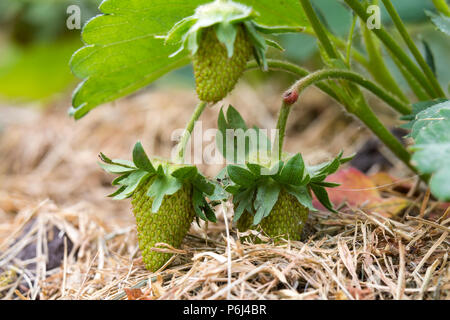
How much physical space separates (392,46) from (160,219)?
0.67 meters

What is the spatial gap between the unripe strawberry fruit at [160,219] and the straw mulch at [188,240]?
0.04 metres

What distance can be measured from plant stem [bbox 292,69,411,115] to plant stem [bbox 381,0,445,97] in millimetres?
89

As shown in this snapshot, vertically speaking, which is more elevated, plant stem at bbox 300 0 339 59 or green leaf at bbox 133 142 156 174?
plant stem at bbox 300 0 339 59

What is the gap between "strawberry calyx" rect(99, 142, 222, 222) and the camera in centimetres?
100

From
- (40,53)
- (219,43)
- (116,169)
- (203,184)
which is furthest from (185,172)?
(40,53)

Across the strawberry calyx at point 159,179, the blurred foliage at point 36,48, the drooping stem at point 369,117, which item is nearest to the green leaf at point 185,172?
the strawberry calyx at point 159,179

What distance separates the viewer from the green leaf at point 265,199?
1005 mm

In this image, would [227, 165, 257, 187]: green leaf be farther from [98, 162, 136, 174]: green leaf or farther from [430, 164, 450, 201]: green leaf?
[430, 164, 450, 201]: green leaf

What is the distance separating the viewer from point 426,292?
2.85 ft

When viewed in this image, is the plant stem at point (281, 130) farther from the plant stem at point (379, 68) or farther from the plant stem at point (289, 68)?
the plant stem at point (379, 68)

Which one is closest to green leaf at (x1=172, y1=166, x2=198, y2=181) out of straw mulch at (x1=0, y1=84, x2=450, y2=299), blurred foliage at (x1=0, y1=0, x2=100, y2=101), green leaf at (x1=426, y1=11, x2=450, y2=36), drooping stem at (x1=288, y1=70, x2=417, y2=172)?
straw mulch at (x1=0, y1=84, x2=450, y2=299)

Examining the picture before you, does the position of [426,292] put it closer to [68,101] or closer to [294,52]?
[294,52]

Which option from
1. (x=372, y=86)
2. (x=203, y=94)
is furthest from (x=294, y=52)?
(x=203, y=94)
